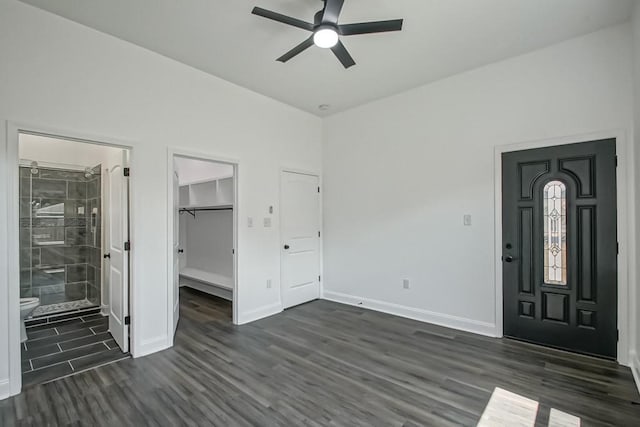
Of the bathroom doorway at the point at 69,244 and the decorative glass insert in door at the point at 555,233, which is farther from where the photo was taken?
the bathroom doorway at the point at 69,244

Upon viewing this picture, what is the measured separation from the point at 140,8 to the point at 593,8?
12.3 ft

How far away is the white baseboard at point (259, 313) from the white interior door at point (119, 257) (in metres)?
1.30

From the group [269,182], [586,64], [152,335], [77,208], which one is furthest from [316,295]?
[586,64]

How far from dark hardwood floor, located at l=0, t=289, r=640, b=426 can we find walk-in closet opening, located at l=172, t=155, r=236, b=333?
1.64m

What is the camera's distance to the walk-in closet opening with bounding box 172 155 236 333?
5.20 m

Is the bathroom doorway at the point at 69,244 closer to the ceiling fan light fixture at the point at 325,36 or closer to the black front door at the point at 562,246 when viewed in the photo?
the ceiling fan light fixture at the point at 325,36

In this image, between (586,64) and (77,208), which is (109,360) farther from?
(586,64)

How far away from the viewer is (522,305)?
11.0 feet

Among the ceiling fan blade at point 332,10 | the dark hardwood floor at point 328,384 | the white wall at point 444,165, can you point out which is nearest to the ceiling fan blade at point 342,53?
the ceiling fan blade at point 332,10

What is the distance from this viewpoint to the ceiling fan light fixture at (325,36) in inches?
92.1

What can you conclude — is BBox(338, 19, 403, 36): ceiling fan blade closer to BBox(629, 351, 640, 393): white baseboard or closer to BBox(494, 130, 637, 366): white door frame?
BBox(494, 130, 637, 366): white door frame

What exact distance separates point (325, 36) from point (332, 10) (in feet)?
0.66

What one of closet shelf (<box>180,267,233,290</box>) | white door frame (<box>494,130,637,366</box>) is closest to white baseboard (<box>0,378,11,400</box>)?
closet shelf (<box>180,267,233,290</box>)

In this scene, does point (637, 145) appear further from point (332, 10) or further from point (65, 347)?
point (65, 347)
